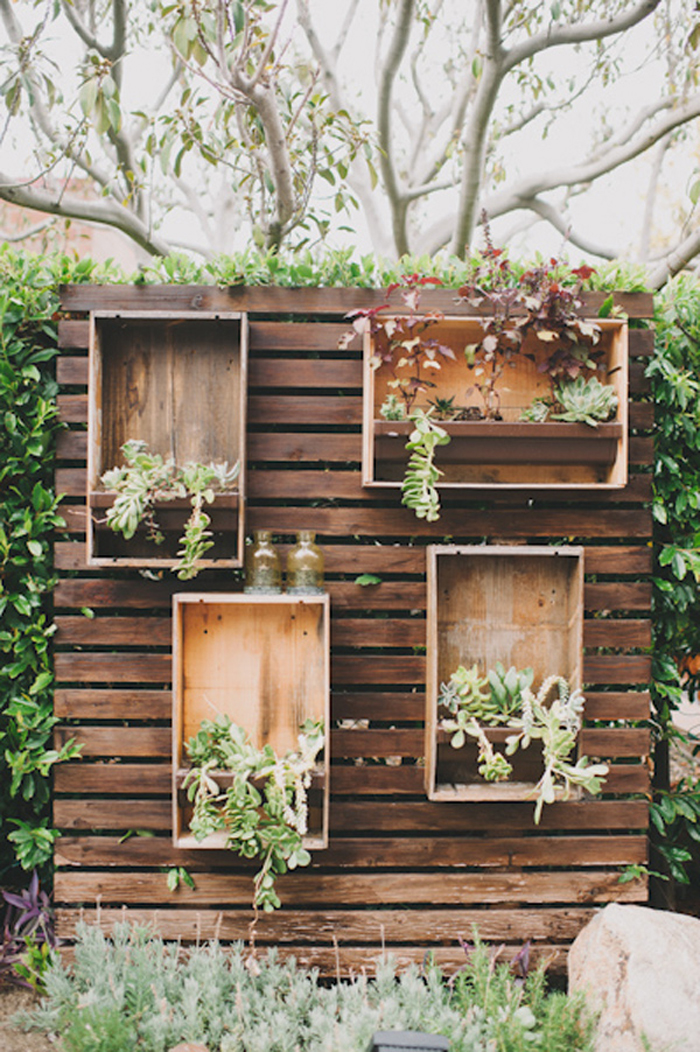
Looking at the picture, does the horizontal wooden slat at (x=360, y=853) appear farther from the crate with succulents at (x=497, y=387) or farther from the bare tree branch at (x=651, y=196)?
the bare tree branch at (x=651, y=196)

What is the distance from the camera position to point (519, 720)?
245cm

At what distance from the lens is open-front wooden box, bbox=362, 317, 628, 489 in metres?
2.46

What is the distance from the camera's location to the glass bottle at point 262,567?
98.7 inches

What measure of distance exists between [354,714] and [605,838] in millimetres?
1080

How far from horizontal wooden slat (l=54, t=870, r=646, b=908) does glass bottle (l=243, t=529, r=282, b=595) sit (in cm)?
109

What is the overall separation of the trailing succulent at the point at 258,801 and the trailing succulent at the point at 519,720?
20.2 inches

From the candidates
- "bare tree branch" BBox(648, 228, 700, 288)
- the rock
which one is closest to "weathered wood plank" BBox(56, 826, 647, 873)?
the rock

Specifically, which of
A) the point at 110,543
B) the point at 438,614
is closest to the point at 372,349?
the point at 438,614

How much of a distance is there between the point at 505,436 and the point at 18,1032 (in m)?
2.70

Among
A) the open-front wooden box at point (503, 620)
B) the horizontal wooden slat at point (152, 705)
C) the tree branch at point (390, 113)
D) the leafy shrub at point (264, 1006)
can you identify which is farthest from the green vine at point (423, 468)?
the tree branch at point (390, 113)

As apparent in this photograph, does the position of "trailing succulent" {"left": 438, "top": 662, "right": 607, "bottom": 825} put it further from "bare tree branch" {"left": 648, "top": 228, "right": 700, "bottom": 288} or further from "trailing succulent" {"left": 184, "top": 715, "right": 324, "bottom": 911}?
"bare tree branch" {"left": 648, "top": 228, "right": 700, "bottom": 288}

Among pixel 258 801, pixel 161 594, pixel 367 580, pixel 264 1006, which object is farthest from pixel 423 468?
pixel 264 1006

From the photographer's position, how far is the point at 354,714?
264 cm

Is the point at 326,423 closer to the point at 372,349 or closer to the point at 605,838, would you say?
the point at 372,349
